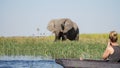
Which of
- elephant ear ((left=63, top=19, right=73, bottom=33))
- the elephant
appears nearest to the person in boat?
the elephant

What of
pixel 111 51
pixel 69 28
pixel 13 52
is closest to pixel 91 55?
pixel 13 52

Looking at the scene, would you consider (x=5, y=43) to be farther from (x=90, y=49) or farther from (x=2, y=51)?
(x=90, y=49)

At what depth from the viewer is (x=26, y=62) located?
16109mm

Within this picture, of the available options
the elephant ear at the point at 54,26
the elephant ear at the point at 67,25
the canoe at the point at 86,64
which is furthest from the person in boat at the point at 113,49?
the elephant ear at the point at 67,25

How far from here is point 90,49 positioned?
16.7m

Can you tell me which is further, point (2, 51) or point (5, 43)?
point (5, 43)

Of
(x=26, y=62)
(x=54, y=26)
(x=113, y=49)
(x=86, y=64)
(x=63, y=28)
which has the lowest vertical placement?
(x=26, y=62)

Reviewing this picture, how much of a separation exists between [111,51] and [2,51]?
875 centimetres

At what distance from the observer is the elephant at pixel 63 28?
3369 centimetres

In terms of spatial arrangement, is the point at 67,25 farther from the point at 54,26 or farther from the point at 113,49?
the point at 113,49

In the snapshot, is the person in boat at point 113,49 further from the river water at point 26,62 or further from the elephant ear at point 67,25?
the elephant ear at point 67,25

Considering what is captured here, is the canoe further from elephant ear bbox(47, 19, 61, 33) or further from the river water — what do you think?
elephant ear bbox(47, 19, 61, 33)

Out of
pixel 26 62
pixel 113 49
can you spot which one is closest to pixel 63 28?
pixel 26 62

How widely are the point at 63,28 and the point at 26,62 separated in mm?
19083
